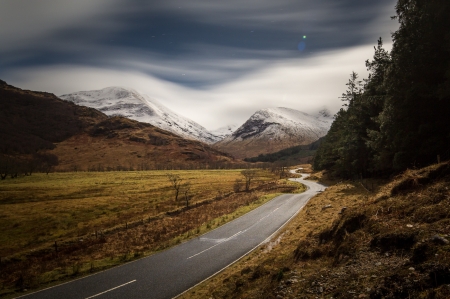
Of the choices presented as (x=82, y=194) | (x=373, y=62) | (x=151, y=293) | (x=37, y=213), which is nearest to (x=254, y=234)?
(x=151, y=293)

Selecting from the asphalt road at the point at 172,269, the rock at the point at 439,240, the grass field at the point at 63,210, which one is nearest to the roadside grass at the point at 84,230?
the grass field at the point at 63,210

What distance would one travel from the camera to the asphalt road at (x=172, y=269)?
63.9 feet

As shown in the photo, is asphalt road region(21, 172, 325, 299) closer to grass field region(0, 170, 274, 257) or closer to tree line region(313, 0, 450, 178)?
tree line region(313, 0, 450, 178)

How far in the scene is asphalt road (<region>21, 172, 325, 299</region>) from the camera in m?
19.5

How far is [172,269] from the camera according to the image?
23047 mm

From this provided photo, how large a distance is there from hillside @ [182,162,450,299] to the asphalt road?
9.09 feet

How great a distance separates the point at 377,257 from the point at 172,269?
57.1ft

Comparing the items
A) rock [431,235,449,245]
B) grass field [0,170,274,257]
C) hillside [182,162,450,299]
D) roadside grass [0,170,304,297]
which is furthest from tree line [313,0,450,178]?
grass field [0,170,274,257]

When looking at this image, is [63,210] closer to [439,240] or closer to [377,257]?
[377,257]

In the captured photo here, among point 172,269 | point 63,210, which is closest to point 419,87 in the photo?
point 172,269

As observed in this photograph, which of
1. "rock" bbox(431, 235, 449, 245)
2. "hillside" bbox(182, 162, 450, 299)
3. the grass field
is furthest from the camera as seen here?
the grass field

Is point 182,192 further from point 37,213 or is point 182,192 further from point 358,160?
point 358,160

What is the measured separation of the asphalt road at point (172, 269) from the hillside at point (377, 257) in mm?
2772

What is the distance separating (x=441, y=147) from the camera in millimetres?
25453
